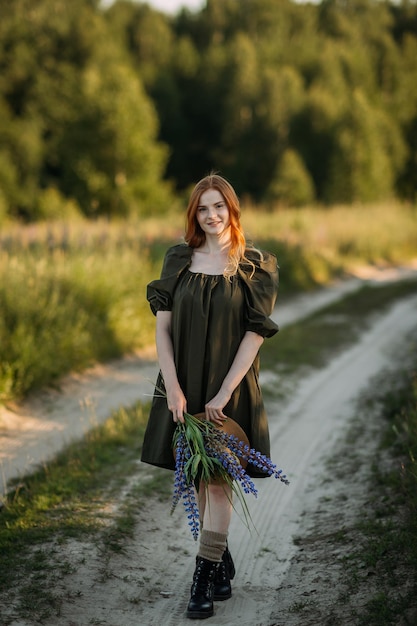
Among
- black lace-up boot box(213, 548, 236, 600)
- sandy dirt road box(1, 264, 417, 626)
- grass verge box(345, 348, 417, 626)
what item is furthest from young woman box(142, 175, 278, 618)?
grass verge box(345, 348, 417, 626)

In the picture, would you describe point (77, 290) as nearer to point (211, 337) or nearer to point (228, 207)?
point (228, 207)

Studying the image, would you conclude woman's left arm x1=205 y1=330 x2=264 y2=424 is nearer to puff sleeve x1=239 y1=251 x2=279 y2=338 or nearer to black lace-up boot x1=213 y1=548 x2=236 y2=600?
puff sleeve x1=239 y1=251 x2=279 y2=338

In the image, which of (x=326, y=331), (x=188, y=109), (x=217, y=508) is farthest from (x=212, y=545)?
(x=188, y=109)

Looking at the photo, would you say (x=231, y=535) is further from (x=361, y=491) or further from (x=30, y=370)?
(x=30, y=370)

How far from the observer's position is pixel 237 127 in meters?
45.8

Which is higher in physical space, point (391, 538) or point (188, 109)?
point (188, 109)

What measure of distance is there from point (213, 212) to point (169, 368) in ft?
2.59

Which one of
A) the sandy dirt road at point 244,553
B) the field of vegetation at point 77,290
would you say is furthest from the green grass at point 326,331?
the field of vegetation at point 77,290

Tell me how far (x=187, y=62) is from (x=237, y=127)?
897 cm

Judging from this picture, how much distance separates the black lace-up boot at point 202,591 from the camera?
3395mm

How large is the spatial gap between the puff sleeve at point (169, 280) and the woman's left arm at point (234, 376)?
43 centimetres

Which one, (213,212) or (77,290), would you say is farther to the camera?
(77,290)

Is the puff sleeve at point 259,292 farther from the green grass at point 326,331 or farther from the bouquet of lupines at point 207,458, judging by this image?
the green grass at point 326,331

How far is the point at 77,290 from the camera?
9617 millimetres
